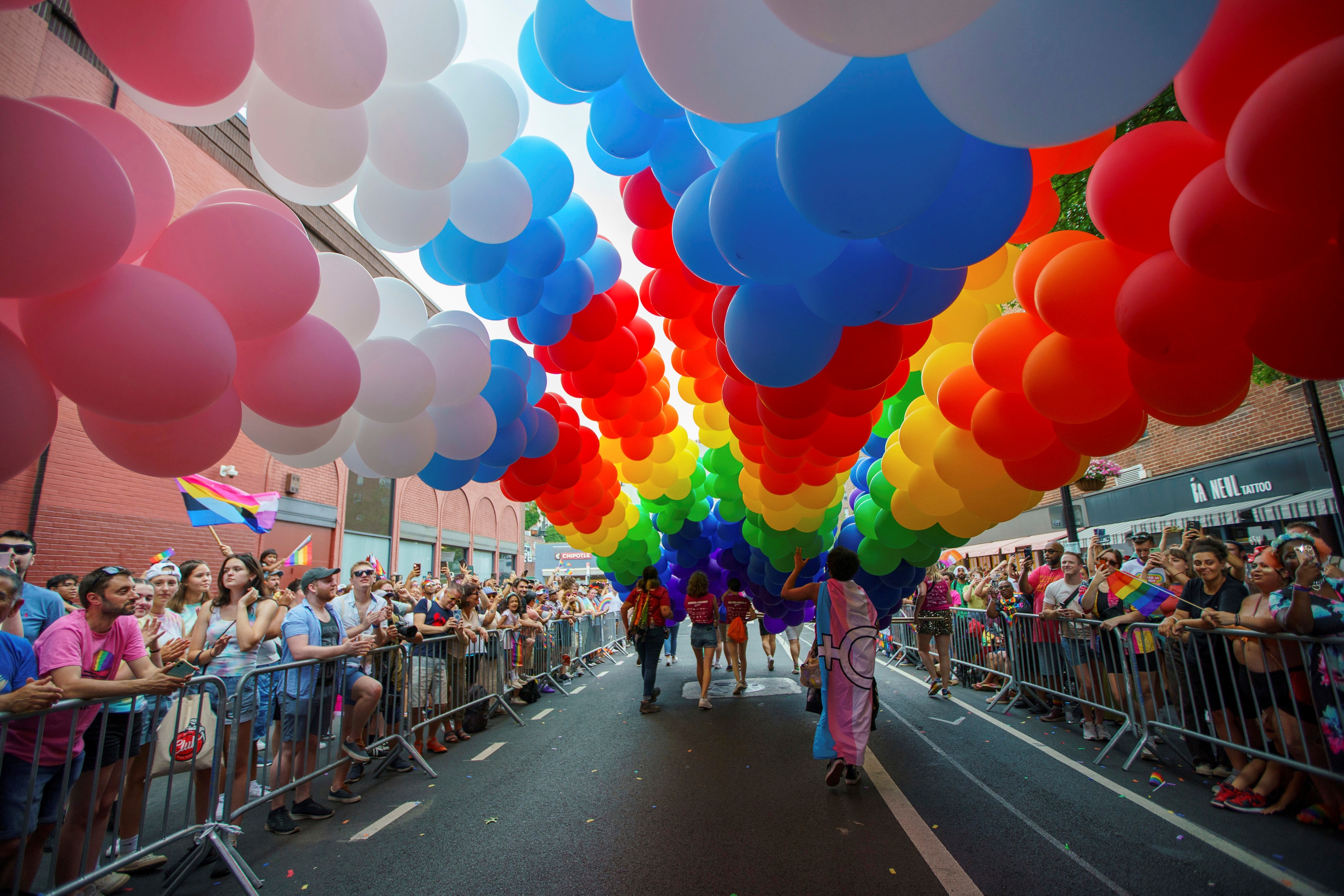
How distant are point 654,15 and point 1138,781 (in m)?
6.07

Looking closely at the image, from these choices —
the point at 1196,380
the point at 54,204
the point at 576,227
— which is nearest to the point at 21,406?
the point at 54,204

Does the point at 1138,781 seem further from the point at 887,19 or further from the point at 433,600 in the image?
the point at 433,600

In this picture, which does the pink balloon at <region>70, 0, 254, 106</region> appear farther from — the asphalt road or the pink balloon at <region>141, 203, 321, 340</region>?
the asphalt road

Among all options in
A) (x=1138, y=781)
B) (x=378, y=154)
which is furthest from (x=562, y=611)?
(x=378, y=154)

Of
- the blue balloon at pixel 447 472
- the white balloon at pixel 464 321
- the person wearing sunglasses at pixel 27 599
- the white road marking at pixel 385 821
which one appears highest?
the white balloon at pixel 464 321

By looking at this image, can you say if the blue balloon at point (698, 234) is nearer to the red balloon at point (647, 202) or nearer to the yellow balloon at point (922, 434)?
the red balloon at point (647, 202)

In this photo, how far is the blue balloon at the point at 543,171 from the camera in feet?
13.8

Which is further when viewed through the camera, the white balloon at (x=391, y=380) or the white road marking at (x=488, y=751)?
the white road marking at (x=488, y=751)

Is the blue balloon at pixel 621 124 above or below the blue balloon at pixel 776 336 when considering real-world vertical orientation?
above

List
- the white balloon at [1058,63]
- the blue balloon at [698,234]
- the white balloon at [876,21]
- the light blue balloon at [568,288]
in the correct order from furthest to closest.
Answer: the light blue balloon at [568,288]
the blue balloon at [698,234]
the white balloon at [1058,63]
the white balloon at [876,21]

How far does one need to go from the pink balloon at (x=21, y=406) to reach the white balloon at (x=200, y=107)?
2.94 feet

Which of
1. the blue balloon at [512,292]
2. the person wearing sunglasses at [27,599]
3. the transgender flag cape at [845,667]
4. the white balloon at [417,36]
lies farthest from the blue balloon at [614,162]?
the person wearing sunglasses at [27,599]

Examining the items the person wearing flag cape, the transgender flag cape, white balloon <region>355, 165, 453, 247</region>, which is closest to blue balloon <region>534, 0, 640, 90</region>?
white balloon <region>355, 165, 453, 247</region>

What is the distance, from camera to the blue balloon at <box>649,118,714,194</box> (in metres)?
3.81
